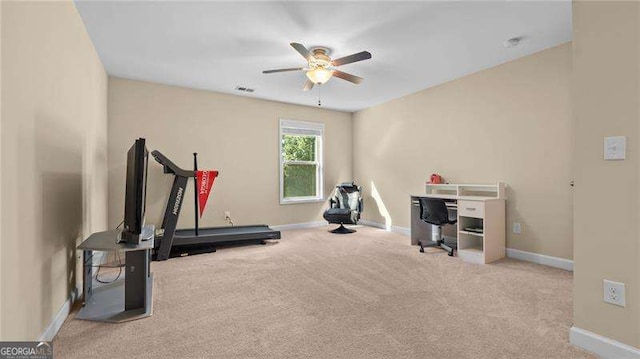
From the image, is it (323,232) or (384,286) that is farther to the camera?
(323,232)

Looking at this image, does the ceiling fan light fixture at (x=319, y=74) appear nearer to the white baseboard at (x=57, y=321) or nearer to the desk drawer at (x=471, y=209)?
the desk drawer at (x=471, y=209)

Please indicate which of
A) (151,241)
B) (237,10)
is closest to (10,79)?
(151,241)

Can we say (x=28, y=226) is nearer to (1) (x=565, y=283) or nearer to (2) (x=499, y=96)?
(1) (x=565, y=283)

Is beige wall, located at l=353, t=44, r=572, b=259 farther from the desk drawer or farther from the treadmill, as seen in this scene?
the treadmill

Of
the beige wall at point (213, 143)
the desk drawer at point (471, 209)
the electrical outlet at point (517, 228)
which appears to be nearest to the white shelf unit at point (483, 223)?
the desk drawer at point (471, 209)

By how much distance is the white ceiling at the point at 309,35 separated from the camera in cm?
254

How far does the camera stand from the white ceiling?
8.35 ft

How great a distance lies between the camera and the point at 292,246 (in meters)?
4.39

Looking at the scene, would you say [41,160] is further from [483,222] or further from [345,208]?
[345,208]

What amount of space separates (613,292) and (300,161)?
496 centimetres

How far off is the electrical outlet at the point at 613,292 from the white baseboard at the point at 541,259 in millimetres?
1939

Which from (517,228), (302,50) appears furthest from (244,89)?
(517,228)

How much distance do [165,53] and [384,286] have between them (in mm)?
3569

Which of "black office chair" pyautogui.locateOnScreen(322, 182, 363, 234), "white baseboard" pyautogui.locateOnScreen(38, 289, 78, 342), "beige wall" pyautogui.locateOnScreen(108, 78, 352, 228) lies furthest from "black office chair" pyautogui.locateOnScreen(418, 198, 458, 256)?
"white baseboard" pyautogui.locateOnScreen(38, 289, 78, 342)
